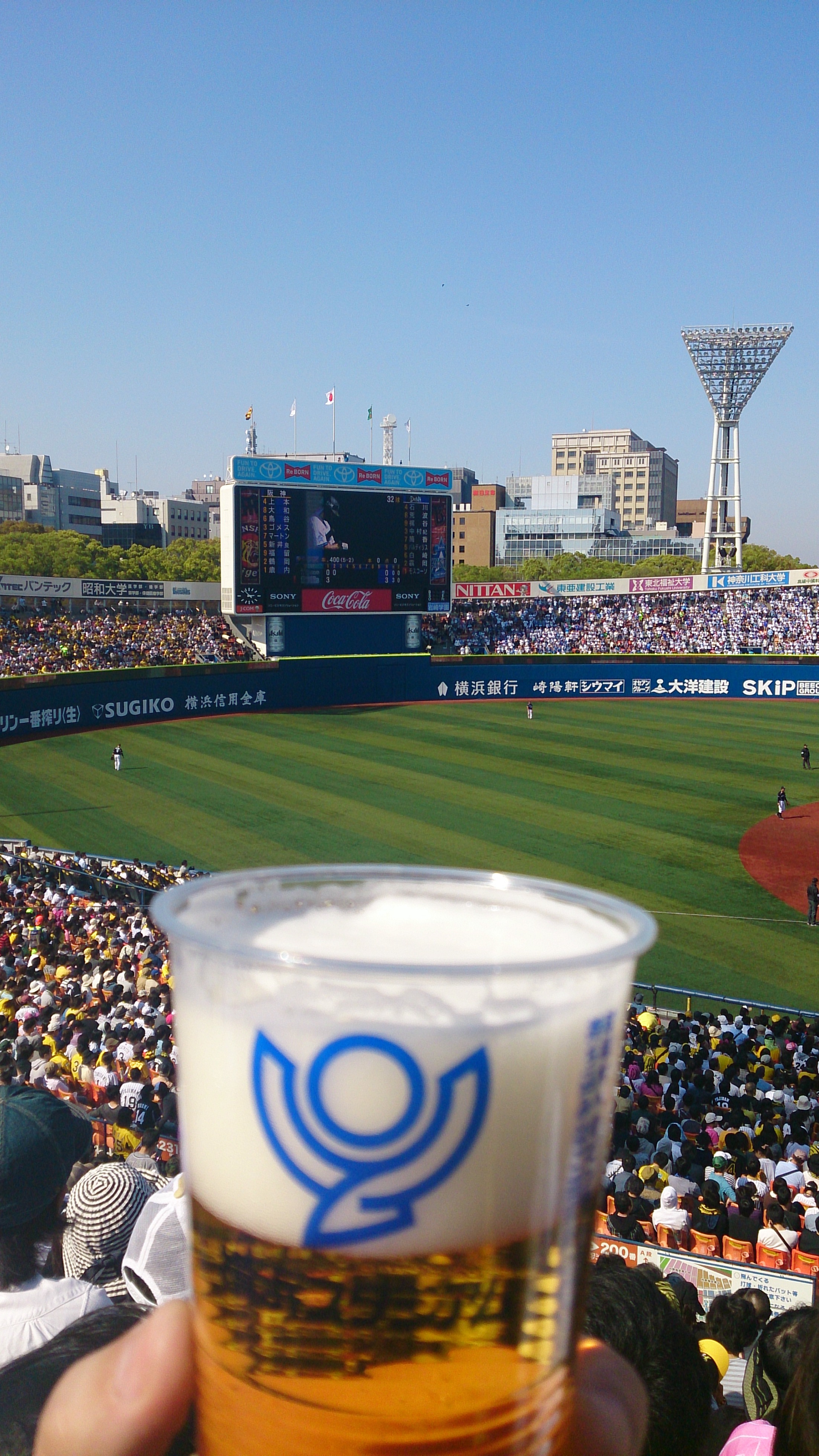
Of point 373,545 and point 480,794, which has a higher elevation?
point 373,545

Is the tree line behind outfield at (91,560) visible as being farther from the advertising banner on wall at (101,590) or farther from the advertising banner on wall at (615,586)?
the advertising banner on wall at (615,586)

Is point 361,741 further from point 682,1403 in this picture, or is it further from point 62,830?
point 682,1403

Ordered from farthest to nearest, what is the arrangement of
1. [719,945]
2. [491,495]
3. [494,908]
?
[491,495] < [719,945] < [494,908]

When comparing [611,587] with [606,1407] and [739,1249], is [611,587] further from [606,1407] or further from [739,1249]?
[606,1407]

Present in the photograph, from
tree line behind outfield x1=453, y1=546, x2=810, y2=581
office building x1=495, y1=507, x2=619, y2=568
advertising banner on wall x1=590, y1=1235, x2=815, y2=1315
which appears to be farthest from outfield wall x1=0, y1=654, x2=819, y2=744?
office building x1=495, y1=507, x2=619, y2=568

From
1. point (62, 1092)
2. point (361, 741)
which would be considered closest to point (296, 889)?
point (62, 1092)

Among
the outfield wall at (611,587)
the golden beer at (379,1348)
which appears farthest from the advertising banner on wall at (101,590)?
the golden beer at (379,1348)

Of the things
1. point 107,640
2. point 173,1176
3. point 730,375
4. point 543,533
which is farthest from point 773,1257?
point 543,533

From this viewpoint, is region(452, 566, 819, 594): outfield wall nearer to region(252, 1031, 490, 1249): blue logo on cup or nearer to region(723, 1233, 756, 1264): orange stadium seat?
region(723, 1233, 756, 1264): orange stadium seat
